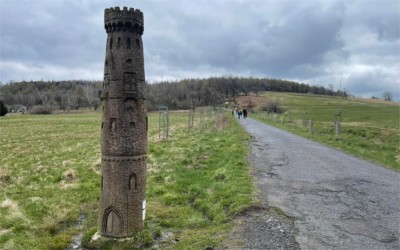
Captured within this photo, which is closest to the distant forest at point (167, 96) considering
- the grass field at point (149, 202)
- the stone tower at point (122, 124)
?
the grass field at point (149, 202)

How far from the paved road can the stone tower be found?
3062 millimetres

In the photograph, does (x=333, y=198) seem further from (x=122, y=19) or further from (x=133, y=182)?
(x=122, y=19)

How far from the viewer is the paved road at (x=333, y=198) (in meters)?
8.27

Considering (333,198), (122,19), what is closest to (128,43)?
(122,19)

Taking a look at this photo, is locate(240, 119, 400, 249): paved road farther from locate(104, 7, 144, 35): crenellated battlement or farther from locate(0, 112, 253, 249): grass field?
locate(104, 7, 144, 35): crenellated battlement

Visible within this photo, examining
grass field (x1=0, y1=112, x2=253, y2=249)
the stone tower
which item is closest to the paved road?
grass field (x1=0, y1=112, x2=253, y2=249)

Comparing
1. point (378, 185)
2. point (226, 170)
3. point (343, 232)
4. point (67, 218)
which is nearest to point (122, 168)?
point (67, 218)

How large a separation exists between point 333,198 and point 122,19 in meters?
7.77

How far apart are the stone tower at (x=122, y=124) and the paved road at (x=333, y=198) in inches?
121

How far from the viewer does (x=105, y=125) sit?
9.34 m

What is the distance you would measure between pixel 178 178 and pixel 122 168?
18.3 feet

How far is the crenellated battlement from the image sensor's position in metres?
9.03

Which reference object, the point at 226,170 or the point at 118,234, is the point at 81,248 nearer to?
the point at 118,234

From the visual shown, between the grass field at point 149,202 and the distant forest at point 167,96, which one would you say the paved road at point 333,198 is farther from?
the distant forest at point 167,96
